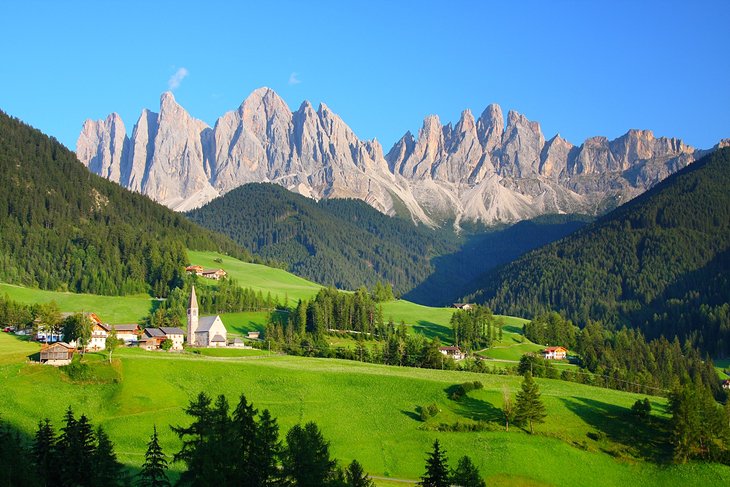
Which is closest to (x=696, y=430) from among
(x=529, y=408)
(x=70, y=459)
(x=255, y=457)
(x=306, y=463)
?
(x=529, y=408)

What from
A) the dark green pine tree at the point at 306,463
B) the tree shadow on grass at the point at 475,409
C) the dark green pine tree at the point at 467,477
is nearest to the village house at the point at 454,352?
the tree shadow on grass at the point at 475,409

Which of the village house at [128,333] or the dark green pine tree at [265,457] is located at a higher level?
the village house at [128,333]

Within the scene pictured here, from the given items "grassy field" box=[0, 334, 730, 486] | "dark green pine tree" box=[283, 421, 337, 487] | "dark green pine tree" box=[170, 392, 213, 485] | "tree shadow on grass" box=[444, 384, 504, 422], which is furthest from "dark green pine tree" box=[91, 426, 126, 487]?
"tree shadow on grass" box=[444, 384, 504, 422]

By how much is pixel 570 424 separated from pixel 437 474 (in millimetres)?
45385

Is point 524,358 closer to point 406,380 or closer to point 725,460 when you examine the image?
point 406,380

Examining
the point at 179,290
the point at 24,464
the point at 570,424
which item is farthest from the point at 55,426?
the point at 179,290

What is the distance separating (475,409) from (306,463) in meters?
46.4

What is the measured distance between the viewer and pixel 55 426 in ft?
292

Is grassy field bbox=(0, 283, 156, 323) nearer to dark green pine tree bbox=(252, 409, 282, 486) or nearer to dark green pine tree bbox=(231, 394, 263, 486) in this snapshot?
dark green pine tree bbox=(231, 394, 263, 486)

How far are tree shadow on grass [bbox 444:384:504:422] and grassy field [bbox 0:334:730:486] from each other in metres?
0.15

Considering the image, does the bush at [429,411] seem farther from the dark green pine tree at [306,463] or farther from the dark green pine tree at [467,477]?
the dark green pine tree at [306,463]

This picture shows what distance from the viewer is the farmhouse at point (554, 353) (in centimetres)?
18875

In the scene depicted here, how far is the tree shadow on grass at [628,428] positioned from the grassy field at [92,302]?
10294 cm

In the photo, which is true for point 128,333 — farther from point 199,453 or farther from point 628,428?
point 199,453
